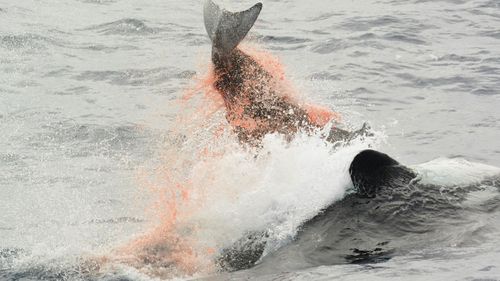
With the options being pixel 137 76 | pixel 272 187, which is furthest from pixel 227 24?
pixel 137 76

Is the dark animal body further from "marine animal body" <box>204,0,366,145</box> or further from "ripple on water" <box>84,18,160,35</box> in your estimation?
"ripple on water" <box>84,18,160,35</box>

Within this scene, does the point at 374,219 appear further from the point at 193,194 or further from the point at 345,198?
the point at 193,194

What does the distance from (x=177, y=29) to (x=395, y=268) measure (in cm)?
1490

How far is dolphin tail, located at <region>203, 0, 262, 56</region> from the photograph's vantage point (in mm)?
8281

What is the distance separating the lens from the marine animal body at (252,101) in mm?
8695

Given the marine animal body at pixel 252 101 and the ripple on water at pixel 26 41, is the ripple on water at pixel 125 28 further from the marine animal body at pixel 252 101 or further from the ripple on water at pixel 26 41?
the marine animal body at pixel 252 101

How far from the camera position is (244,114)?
28.8 ft

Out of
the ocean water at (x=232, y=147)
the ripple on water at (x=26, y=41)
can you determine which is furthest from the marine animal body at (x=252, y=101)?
the ripple on water at (x=26, y=41)

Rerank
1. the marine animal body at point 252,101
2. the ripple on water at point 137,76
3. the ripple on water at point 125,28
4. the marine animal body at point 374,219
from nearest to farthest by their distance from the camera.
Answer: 1. the marine animal body at point 374,219
2. the marine animal body at point 252,101
3. the ripple on water at point 137,76
4. the ripple on water at point 125,28

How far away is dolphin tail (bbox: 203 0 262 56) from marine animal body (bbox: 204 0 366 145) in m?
0.01

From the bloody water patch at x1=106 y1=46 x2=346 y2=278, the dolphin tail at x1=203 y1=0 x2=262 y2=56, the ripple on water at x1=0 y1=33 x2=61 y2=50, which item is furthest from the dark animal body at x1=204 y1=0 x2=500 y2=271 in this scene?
the ripple on water at x1=0 y1=33 x2=61 y2=50

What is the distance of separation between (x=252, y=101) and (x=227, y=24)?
852 mm

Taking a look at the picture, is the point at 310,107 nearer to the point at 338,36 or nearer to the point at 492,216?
the point at 492,216

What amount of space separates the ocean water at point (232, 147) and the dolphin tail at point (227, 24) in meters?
0.42
